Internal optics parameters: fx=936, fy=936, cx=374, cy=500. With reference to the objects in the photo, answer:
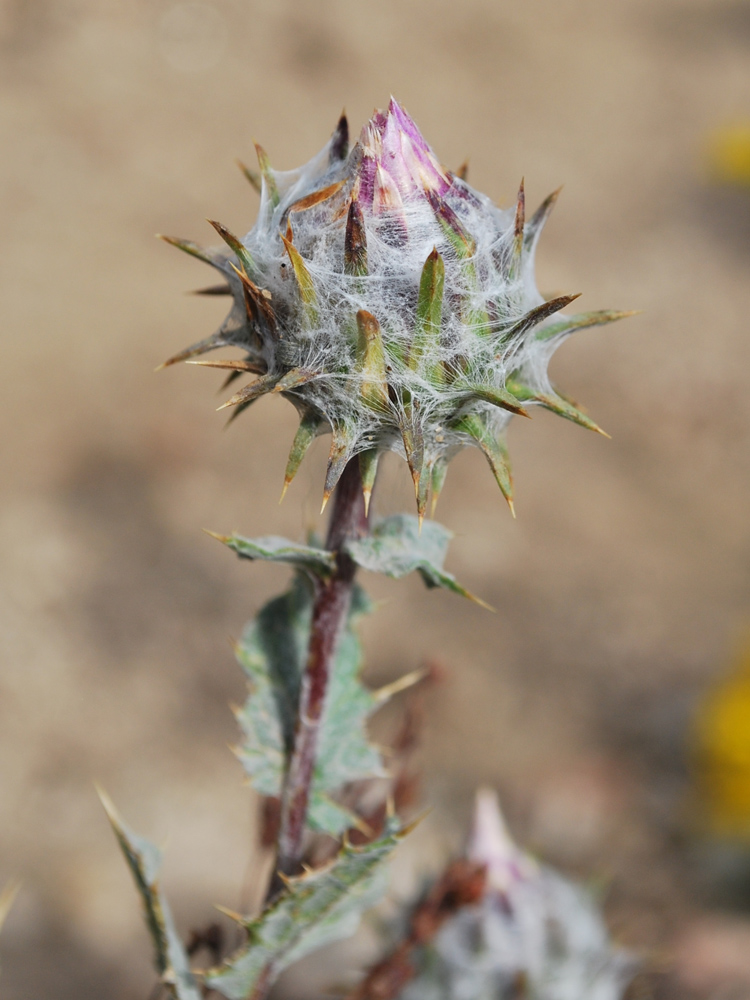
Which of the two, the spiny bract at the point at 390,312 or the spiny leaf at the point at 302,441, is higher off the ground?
the spiny bract at the point at 390,312

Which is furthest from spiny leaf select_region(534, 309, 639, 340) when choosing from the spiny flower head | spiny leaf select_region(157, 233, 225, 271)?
the spiny flower head

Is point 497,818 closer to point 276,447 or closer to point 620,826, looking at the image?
point 620,826

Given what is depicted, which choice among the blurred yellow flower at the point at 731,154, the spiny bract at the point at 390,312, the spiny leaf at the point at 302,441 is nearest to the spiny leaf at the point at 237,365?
the spiny bract at the point at 390,312

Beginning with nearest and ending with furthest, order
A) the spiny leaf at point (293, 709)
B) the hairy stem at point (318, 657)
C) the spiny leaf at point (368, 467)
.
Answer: the spiny leaf at point (368, 467) < the hairy stem at point (318, 657) < the spiny leaf at point (293, 709)

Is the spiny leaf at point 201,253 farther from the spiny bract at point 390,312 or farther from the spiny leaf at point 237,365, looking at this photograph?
the spiny leaf at point 237,365

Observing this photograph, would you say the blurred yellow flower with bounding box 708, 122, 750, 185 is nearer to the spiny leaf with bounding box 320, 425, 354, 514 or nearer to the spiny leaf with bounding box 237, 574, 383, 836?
the spiny leaf with bounding box 237, 574, 383, 836

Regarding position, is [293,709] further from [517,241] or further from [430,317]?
[517,241]

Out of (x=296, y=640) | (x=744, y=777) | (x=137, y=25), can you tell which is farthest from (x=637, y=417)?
(x=137, y=25)

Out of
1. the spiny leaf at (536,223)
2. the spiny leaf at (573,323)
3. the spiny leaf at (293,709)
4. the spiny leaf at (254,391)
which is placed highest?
the spiny leaf at (536,223)
